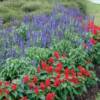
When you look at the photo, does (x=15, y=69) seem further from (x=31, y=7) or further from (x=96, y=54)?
(x=31, y=7)

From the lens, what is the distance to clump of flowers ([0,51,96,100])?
208 inches

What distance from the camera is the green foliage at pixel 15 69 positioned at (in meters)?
5.82

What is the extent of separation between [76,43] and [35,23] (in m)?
0.98

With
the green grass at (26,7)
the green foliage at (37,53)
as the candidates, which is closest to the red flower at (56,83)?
the green foliage at (37,53)

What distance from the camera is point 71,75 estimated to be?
6.16m

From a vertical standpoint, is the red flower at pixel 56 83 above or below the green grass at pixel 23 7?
above

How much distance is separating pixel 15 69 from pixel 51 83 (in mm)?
598

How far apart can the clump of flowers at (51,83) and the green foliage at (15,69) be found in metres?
0.15

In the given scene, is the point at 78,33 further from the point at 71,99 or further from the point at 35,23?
the point at 71,99

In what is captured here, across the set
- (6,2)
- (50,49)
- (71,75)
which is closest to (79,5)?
(6,2)

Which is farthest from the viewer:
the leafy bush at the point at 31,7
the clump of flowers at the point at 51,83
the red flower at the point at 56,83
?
the leafy bush at the point at 31,7

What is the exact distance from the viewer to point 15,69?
5.82m

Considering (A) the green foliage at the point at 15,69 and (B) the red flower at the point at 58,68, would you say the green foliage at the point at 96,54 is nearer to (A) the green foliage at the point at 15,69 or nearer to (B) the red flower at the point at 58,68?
(B) the red flower at the point at 58,68

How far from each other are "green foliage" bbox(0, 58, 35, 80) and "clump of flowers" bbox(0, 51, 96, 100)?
0.49 feet
